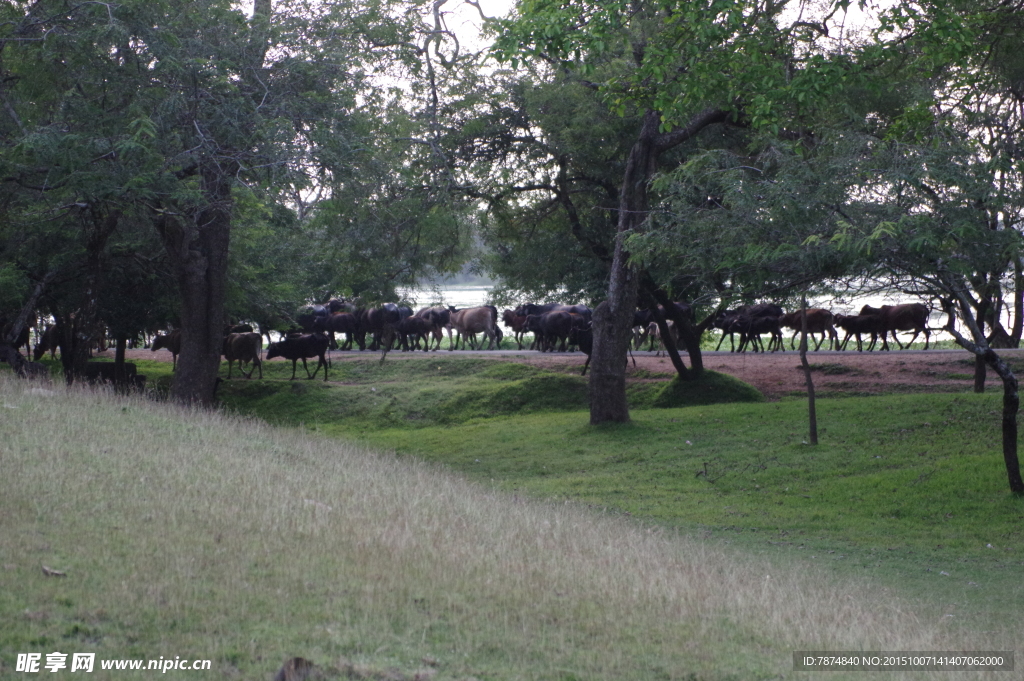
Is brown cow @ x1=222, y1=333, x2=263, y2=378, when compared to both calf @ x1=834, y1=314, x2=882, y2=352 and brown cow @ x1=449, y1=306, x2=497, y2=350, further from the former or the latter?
calf @ x1=834, y1=314, x2=882, y2=352

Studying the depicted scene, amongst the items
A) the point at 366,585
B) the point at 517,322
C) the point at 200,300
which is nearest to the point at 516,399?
the point at 200,300

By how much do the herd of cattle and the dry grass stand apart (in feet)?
56.0

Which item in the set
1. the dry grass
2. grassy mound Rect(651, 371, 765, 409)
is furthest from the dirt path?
the dry grass

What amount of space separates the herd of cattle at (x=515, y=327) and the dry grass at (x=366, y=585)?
17082 millimetres

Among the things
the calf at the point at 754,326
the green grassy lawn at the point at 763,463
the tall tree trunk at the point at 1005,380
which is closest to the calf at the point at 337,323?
the green grassy lawn at the point at 763,463

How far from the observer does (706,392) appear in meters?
24.7

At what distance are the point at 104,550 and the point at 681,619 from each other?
4.16 metres

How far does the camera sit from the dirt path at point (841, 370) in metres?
24.3

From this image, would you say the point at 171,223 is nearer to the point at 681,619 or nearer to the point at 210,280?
the point at 210,280

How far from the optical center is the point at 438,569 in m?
7.16

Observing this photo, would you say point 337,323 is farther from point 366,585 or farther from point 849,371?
point 366,585

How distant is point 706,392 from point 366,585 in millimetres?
19089

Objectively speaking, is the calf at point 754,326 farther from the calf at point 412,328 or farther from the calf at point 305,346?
the calf at point 305,346

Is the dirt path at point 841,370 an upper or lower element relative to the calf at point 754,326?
lower
